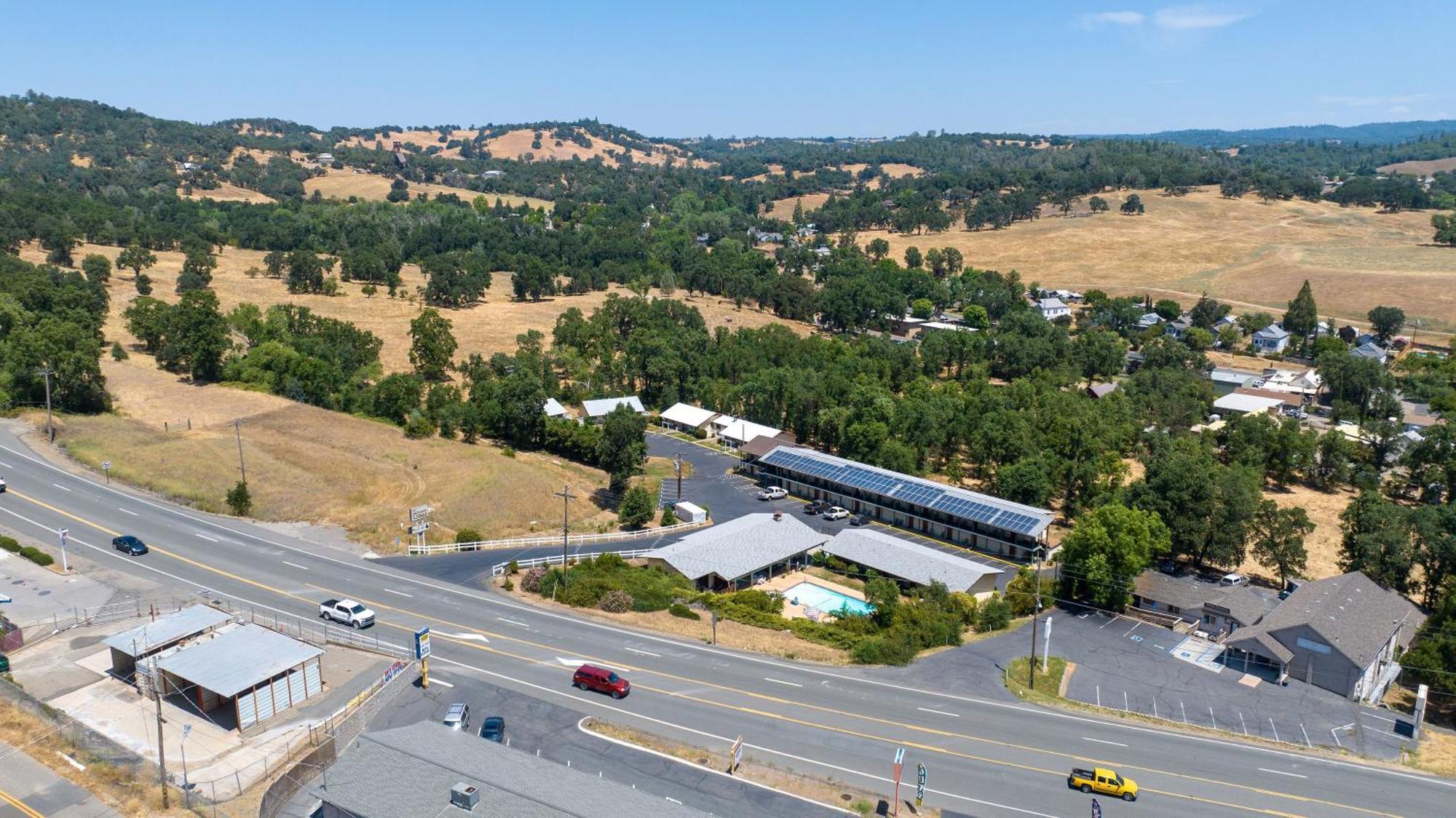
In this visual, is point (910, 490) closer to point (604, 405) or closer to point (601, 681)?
point (601, 681)

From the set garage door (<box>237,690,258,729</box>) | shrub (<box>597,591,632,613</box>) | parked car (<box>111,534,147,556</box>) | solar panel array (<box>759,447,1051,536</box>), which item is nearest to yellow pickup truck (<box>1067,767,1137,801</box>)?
shrub (<box>597,591,632,613</box>)

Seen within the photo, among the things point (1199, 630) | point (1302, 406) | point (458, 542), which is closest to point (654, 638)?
point (458, 542)

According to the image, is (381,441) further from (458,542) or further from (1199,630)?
(1199,630)

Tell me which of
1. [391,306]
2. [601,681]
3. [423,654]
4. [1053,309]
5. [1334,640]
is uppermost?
[391,306]

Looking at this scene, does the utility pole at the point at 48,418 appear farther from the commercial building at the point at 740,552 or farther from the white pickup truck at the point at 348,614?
the commercial building at the point at 740,552

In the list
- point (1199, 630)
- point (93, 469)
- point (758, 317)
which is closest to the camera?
point (1199, 630)

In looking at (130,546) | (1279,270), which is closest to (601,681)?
(130,546)
